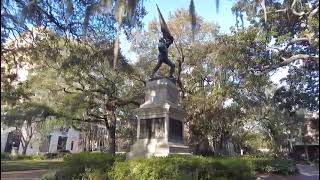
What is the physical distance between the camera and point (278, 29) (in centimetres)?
1781

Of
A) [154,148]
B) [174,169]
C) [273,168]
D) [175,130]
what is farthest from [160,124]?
[273,168]

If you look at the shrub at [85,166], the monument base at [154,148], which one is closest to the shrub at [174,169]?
the shrub at [85,166]

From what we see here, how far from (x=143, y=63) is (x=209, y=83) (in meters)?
5.00

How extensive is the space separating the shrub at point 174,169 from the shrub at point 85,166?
589mm

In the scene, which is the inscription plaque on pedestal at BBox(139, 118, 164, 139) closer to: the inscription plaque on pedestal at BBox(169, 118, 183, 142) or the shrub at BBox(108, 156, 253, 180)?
the inscription plaque on pedestal at BBox(169, 118, 183, 142)

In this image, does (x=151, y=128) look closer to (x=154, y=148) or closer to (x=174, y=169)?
(x=154, y=148)

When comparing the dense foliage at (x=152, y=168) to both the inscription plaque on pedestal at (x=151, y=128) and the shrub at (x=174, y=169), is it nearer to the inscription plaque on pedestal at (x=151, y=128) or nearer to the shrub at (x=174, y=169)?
the shrub at (x=174, y=169)

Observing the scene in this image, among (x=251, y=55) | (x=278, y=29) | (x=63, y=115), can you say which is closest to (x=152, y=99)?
(x=251, y=55)

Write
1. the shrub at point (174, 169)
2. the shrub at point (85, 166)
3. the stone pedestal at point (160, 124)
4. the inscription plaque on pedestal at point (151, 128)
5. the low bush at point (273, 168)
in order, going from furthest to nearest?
1. the low bush at point (273, 168)
2. the inscription plaque on pedestal at point (151, 128)
3. the stone pedestal at point (160, 124)
4. the shrub at point (85, 166)
5. the shrub at point (174, 169)

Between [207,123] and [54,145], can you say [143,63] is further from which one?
[54,145]

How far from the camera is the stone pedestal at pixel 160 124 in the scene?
13.4 metres

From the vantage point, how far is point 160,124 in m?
13.7

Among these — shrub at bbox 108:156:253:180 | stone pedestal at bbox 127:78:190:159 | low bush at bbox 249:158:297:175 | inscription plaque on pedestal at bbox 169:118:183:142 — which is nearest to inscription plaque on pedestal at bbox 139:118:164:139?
stone pedestal at bbox 127:78:190:159

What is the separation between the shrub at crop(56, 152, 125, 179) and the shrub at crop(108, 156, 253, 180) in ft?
1.93
